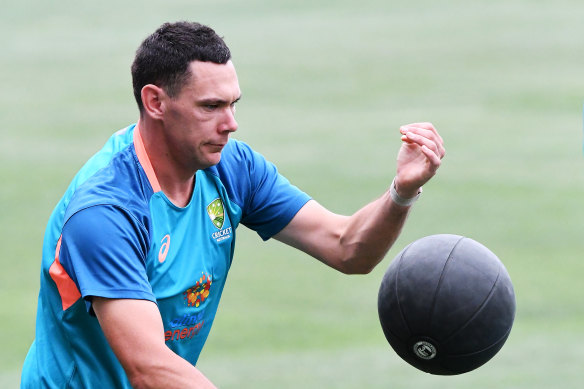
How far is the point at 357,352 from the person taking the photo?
9.44 meters

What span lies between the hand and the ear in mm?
1085

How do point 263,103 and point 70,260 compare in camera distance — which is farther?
point 263,103

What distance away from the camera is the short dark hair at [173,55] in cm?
509

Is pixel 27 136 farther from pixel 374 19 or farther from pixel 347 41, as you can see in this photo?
pixel 374 19

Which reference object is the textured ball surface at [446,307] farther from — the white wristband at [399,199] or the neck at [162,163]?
the neck at [162,163]

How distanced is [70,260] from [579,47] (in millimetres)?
15002

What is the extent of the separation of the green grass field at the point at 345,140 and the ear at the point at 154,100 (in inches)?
158

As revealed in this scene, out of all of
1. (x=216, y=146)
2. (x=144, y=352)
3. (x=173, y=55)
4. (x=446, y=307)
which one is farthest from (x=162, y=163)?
(x=446, y=307)

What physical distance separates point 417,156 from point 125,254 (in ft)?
4.84

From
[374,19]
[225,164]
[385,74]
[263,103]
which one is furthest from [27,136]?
[225,164]

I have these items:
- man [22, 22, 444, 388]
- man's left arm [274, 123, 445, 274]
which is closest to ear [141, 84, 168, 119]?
man [22, 22, 444, 388]

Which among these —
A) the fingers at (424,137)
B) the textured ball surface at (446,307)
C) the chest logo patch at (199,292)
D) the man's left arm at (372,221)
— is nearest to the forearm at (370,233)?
the man's left arm at (372,221)

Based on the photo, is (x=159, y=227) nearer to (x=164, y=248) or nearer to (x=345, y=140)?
(x=164, y=248)

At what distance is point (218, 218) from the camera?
550cm
